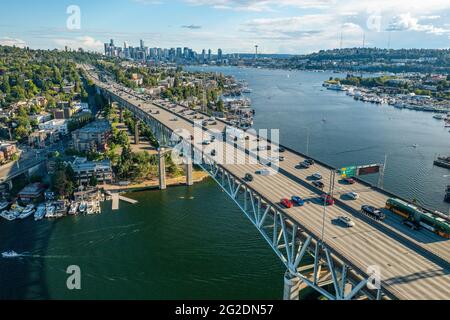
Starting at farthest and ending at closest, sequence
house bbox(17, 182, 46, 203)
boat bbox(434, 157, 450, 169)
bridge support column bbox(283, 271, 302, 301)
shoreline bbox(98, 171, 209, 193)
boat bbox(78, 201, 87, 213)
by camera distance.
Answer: boat bbox(434, 157, 450, 169) → shoreline bbox(98, 171, 209, 193) → house bbox(17, 182, 46, 203) → boat bbox(78, 201, 87, 213) → bridge support column bbox(283, 271, 302, 301)

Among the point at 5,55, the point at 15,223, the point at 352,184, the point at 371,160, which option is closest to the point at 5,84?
the point at 5,55

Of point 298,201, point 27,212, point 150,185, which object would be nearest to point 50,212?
point 27,212

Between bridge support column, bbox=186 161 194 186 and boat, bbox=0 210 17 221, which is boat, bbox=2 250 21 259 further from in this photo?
bridge support column, bbox=186 161 194 186

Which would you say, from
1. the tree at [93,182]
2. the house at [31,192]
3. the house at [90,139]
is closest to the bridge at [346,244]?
the tree at [93,182]

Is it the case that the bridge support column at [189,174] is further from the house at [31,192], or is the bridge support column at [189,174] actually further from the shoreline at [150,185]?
the house at [31,192]

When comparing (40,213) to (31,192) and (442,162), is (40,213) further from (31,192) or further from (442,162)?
(442,162)

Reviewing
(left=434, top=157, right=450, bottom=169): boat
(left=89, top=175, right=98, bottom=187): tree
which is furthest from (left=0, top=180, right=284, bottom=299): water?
(left=434, top=157, right=450, bottom=169): boat
